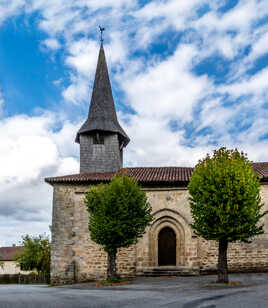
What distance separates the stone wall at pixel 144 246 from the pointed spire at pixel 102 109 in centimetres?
603

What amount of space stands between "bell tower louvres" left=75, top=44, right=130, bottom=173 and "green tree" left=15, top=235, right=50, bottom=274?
15764 millimetres

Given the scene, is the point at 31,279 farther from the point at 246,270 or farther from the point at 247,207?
the point at 247,207

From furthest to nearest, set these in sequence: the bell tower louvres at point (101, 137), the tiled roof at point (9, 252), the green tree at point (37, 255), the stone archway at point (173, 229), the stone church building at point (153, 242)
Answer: the tiled roof at point (9, 252), the green tree at point (37, 255), the bell tower louvres at point (101, 137), the stone archway at point (173, 229), the stone church building at point (153, 242)

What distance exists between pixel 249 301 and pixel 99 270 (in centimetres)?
1425

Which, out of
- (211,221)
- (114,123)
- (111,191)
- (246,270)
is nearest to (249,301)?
(211,221)

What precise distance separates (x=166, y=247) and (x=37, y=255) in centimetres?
2099

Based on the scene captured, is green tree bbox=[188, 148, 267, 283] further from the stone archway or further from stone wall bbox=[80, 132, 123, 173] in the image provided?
stone wall bbox=[80, 132, 123, 173]

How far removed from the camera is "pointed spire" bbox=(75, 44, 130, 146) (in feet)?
92.4

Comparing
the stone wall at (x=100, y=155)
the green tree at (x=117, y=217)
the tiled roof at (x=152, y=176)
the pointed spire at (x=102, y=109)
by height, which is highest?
the pointed spire at (x=102, y=109)

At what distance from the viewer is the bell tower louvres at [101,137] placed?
27562mm

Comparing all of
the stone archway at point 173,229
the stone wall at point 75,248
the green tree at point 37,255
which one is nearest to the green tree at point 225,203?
the stone archway at point 173,229

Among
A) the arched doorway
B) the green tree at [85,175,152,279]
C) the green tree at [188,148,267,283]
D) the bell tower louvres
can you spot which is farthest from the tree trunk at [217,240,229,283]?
the bell tower louvres

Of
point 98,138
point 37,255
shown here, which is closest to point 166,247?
point 98,138

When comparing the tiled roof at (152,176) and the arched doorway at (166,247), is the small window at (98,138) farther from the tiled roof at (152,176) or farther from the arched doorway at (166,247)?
the arched doorway at (166,247)
